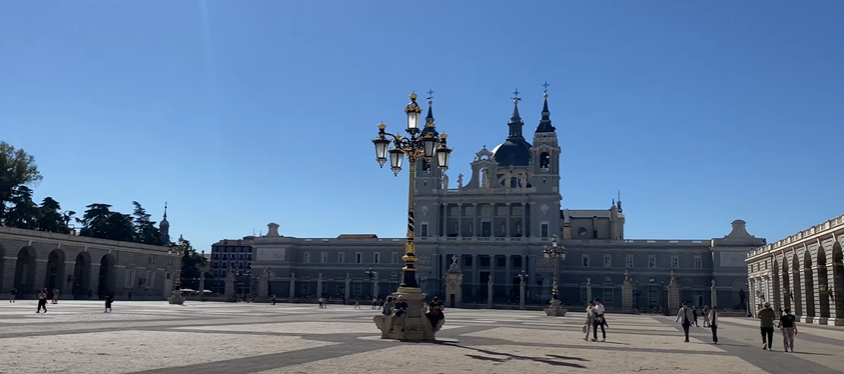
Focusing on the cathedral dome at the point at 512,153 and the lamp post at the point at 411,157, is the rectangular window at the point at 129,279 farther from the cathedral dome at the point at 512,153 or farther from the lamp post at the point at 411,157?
the lamp post at the point at 411,157

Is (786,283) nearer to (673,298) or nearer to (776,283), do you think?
(776,283)

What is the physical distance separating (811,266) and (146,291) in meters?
66.0

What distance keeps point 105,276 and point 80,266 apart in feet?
10.2

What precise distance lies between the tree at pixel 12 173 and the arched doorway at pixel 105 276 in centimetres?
1146

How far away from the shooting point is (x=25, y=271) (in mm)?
65938

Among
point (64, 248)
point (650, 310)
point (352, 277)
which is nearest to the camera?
point (64, 248)

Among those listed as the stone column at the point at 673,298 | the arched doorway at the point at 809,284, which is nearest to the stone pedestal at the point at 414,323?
the arched doorway at the point at 809,284

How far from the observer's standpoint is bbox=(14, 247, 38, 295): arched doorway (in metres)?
63.6

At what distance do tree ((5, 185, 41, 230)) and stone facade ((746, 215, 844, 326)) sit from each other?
2919 inches

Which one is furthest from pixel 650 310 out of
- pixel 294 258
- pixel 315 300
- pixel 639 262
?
pixel 294 258

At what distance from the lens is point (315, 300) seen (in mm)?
82875

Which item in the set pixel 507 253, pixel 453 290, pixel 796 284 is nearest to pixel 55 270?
pixel 453 290

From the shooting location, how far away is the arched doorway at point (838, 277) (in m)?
38.8

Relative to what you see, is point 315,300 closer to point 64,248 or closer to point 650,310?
point 64,248
